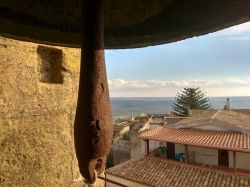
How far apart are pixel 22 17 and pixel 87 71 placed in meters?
0.30

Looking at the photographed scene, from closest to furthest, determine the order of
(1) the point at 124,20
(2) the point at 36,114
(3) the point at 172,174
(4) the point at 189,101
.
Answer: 1. (1) the point at 124,20
2. (2) the point at 36,114
3. (3) the point at 172,174
4. (4) the point at 189,101

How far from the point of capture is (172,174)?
40.8 feet

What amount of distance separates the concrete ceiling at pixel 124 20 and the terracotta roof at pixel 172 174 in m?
10.9

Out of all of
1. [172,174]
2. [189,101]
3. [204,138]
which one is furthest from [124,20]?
[189,101]

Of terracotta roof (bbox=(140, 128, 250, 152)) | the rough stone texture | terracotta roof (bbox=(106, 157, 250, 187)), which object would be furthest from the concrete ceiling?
terracotta roof (bbox=(140, 128, 250, 152))

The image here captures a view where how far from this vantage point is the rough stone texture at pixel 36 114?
161cm

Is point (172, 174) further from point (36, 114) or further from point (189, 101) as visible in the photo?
point (189, 101)

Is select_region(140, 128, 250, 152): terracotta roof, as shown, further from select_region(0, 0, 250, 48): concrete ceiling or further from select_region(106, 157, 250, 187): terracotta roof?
select_region(0, 0, 250, 48): concrete ceiling

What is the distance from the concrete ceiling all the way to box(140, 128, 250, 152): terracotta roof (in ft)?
38.7

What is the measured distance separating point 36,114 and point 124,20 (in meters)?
1.02

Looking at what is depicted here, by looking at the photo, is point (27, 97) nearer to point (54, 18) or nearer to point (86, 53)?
point (54, 18)

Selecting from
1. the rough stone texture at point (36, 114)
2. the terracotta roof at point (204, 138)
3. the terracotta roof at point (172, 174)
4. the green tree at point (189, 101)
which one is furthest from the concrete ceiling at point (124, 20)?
the green tree at point (189, 101)

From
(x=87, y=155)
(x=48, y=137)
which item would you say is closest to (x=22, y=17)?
(x=87, y=155)

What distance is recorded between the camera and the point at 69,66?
194cm
